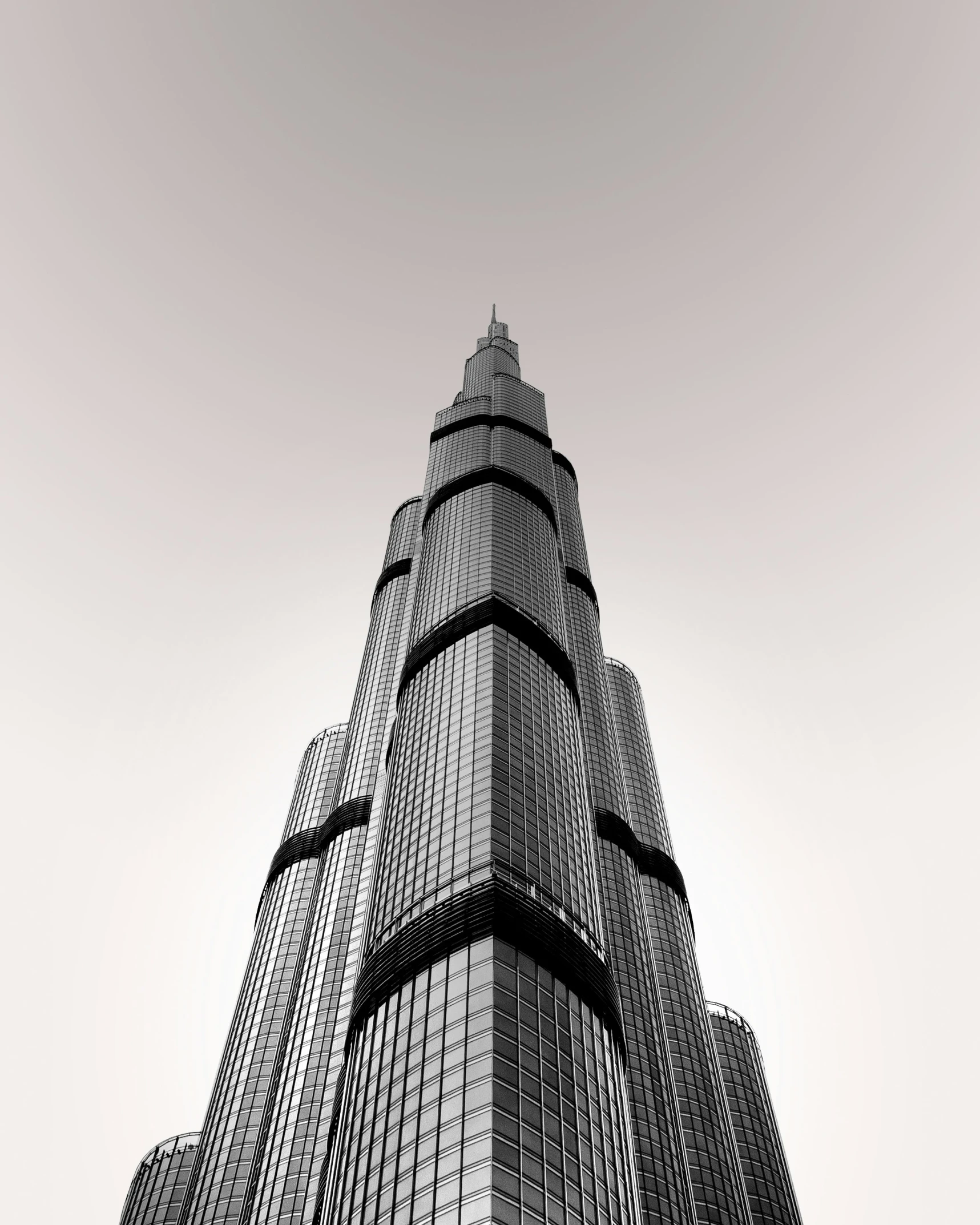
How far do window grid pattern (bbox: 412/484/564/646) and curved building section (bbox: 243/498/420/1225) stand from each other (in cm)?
2389

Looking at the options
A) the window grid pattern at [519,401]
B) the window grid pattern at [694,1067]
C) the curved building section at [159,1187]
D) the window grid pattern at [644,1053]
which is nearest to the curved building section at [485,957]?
the window grid pattern at [644,1053]

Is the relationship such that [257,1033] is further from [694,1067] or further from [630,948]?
[694,1067]

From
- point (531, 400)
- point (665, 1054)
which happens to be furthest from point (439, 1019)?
point (531, 400)

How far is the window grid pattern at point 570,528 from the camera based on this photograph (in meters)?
173

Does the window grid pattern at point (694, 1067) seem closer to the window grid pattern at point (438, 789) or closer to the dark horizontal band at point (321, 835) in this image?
the dark horizontal band at point (321, 835)

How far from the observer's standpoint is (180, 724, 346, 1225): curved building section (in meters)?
102

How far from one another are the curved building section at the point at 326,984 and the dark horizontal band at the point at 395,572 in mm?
23939

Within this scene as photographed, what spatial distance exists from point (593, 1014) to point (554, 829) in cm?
1691

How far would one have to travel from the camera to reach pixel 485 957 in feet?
205

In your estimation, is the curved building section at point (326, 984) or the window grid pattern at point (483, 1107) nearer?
the window grid pattern at point (483, 1107)

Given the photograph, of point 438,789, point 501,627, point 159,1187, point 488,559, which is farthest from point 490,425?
point 159,1187

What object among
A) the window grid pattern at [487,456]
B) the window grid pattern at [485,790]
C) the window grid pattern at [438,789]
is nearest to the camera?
the window grid pattern at [485,790]

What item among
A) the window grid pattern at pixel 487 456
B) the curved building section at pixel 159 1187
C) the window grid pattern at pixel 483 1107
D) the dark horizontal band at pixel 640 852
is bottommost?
the window grid pattern at pixel 483 1107

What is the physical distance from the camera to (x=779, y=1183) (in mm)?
112438
